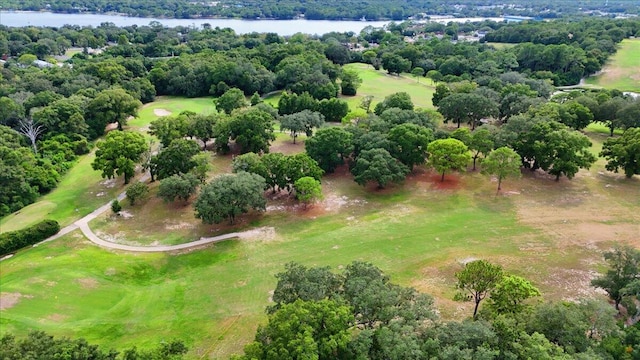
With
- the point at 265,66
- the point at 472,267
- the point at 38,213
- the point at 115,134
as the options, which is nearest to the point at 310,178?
the point at 472,267

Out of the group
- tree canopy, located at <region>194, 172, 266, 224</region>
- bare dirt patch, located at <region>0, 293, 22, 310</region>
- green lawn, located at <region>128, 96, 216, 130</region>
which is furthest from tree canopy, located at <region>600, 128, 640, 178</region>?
green lawn, located at <region>128, 96, 216, 130</region>

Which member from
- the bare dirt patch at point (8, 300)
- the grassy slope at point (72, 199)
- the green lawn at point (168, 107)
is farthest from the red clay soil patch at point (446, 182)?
the green lawn at point (168, 107)

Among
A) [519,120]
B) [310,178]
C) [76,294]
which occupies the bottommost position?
[76,294]

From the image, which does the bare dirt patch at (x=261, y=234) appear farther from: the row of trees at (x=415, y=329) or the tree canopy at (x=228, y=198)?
the row of trees at (x=415, y=329)

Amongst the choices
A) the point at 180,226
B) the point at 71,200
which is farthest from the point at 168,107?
the point at 180,226

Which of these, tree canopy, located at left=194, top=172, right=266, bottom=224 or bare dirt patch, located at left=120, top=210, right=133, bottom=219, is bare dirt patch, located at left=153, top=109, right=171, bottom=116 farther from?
tree canopy, located at left=194, top=172, right=266, bottom=224

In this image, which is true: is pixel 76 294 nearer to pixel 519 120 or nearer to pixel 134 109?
pixel 134 109

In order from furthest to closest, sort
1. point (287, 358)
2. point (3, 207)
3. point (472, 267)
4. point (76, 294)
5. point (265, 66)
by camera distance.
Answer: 1. point (265, 66)
2. point (3, 207)
3. point (76, 294)
4. point (472, 267)
5. point (287, 358)
